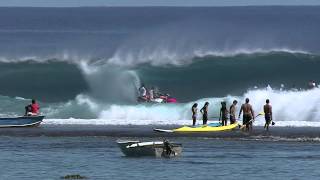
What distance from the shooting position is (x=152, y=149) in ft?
145

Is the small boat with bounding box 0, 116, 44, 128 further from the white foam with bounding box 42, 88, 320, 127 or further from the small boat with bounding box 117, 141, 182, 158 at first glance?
the small boat with bounding box 117, 141, 182, 158

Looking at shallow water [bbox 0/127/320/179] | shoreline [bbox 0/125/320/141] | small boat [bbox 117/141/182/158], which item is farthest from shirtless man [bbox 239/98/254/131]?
small boat [bbox 117/141/182/158]

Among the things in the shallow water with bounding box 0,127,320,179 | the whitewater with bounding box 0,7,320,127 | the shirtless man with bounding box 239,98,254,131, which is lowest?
the shallow water with bounding box 0,127,320,179

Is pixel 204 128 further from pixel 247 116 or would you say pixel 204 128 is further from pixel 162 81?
pixel 162 81

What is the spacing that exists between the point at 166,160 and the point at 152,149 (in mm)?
779

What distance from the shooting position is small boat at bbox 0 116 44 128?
56688 mm

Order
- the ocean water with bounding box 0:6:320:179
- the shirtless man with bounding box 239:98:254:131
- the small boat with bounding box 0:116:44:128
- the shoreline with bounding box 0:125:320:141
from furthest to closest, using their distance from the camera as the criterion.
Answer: the small boat with bounding box 0:116:44:128 < the shirtless man with bounding box 239:98:254:131 < the shoreline with bounding box 0:125:320:141 < the ocean water with bounding box 0:6:320:179

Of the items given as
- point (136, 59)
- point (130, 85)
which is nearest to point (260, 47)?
point (136, 59)

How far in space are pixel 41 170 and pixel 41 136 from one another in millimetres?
11682

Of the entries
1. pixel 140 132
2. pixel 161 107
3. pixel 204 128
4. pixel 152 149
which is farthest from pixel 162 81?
pixel 152 149

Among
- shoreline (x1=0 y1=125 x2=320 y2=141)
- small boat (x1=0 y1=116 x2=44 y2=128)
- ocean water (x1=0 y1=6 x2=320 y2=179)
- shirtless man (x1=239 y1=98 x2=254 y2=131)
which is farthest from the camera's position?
small boat (x1=0 y1=116 x2=44 y2=128)

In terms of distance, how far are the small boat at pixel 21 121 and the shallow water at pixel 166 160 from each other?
14.8 feet

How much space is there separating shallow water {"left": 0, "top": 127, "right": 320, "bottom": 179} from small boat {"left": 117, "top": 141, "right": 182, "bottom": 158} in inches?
13.1

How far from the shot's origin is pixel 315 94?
209ft
